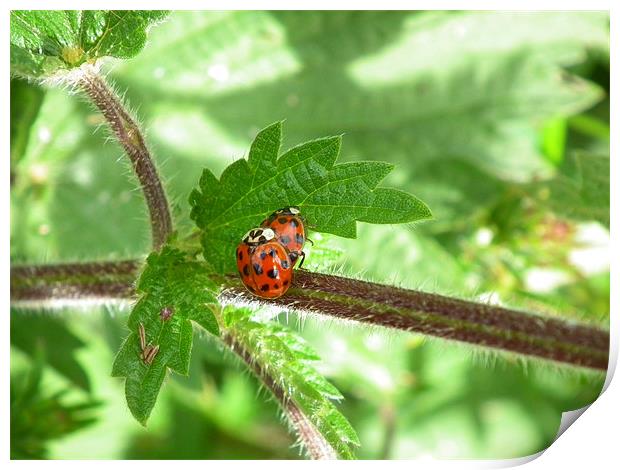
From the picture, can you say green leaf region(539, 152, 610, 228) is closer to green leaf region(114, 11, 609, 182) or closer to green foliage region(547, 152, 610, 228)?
green foliage region(547, 152, 610, 228)

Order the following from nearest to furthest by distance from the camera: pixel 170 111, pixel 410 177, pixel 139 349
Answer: pixel 139 349 → pixel 170 111 → pixel 410 177

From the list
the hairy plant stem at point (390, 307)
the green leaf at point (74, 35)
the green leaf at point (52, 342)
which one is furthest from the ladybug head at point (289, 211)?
the green leaf at point (52, 342)

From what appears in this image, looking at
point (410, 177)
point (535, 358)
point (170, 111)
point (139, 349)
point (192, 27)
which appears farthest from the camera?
point (410, 177)

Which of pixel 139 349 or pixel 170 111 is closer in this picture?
pixel 139 349

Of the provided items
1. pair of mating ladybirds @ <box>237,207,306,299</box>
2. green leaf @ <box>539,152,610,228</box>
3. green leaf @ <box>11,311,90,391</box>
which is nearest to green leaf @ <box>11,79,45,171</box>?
green leaf @ <box>11,311,90,391</box>

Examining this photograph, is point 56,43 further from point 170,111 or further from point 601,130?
point 601,130

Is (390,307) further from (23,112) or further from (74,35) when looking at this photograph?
(23,112)

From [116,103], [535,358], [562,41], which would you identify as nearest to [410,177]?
[562,41]
